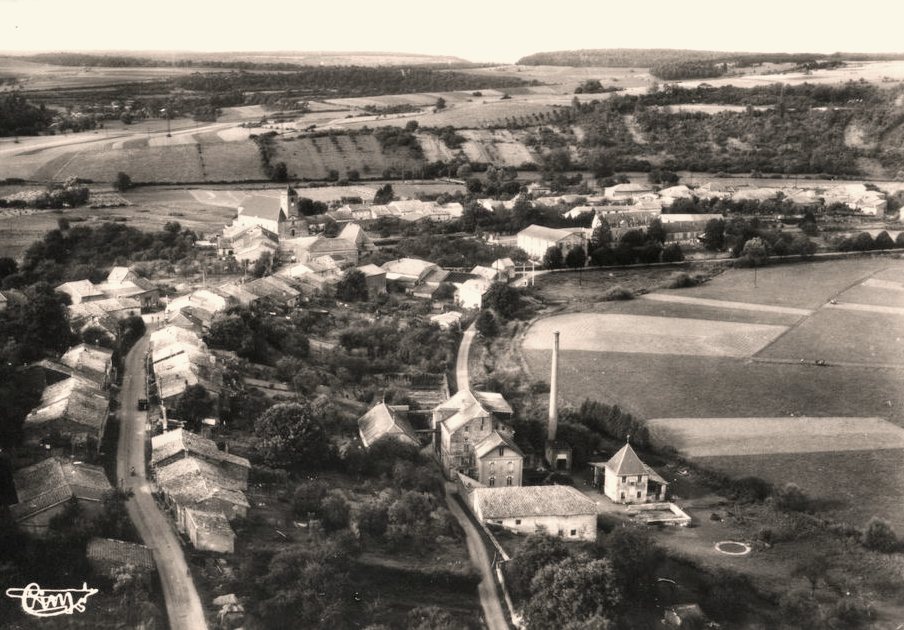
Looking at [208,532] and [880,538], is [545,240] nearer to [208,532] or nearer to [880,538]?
[880,538]

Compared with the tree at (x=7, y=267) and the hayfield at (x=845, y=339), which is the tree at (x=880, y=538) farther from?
the tree at (x=7, y=267)

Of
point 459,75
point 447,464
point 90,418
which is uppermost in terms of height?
point 459,75

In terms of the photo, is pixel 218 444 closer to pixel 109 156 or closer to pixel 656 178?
pixel 109 156

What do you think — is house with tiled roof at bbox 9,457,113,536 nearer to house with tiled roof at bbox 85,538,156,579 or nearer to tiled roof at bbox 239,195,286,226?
house with tiled roof at bbox 85,538,156,579

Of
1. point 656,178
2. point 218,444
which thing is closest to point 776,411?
point 218,444

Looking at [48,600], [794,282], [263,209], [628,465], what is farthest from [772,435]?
[263,209]
